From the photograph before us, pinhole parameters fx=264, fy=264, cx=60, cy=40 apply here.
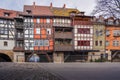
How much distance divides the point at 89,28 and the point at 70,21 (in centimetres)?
495

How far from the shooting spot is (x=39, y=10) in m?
65.0

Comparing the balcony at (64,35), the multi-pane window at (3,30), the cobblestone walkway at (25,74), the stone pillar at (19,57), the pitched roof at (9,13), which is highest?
the pitched roof at (9,13)

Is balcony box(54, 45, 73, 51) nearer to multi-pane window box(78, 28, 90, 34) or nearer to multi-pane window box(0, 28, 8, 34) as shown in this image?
multi-pane window box(78, 28, 90, 34)

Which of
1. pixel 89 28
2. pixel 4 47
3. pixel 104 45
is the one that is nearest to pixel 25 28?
pixel 4 47

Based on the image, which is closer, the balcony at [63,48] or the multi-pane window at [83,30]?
the balcony at [63,48]

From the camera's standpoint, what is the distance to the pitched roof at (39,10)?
6241cm

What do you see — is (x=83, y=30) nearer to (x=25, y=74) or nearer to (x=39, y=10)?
(x=39, y=10)

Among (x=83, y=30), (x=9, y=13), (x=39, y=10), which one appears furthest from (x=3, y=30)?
(x=83, y=30)

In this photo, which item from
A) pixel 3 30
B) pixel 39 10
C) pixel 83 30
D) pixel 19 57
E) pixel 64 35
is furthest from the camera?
pixel 39 10

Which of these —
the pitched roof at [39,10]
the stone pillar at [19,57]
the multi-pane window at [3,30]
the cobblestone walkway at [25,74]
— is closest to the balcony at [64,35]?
the pitched roof at [39,10]

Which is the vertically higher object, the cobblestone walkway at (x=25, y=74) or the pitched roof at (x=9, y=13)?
the pitched roof at (x=9, y=13)

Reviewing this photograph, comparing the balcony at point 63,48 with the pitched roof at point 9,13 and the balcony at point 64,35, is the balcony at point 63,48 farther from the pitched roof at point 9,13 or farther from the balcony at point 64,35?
the pitched roof at point 9,13

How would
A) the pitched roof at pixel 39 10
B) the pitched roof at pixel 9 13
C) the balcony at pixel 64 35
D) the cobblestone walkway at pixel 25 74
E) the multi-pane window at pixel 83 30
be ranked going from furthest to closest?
the pitched roof at pixel 39 10 < the multi-pane window at pixel 83 30 < the pitched roof at pixel 9 13 < the balcony at pixel 64 35 < the cobblestone walkway at pixel 25 74

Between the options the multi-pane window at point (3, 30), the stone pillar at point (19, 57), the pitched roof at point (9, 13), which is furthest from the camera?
the pitched roof at point (9, 13)
